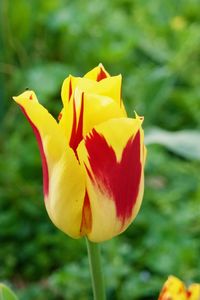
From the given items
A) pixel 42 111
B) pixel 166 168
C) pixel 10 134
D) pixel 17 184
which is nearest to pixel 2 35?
pixel 10 134

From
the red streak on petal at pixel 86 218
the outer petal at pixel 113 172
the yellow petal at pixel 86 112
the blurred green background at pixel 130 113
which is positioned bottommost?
the blurred green background at pixel 130 113

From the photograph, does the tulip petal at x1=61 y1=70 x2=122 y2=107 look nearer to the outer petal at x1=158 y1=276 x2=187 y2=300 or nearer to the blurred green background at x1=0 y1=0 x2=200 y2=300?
the outer petal at x1=158 y1=276 x2=187 y2=300

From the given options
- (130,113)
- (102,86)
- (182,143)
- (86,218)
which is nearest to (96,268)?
(86,218)

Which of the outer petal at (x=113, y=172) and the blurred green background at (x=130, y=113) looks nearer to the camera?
the outer petal at (x=113, y=172)

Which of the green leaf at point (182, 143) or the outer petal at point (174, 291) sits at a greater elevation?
the outer petal at point (174, 291)

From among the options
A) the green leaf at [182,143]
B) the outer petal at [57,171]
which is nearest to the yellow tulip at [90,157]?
the outer petal at [57,171]

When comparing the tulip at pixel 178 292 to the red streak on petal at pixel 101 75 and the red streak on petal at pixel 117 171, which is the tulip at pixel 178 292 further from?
the red streak on petal at pixel 101 75
